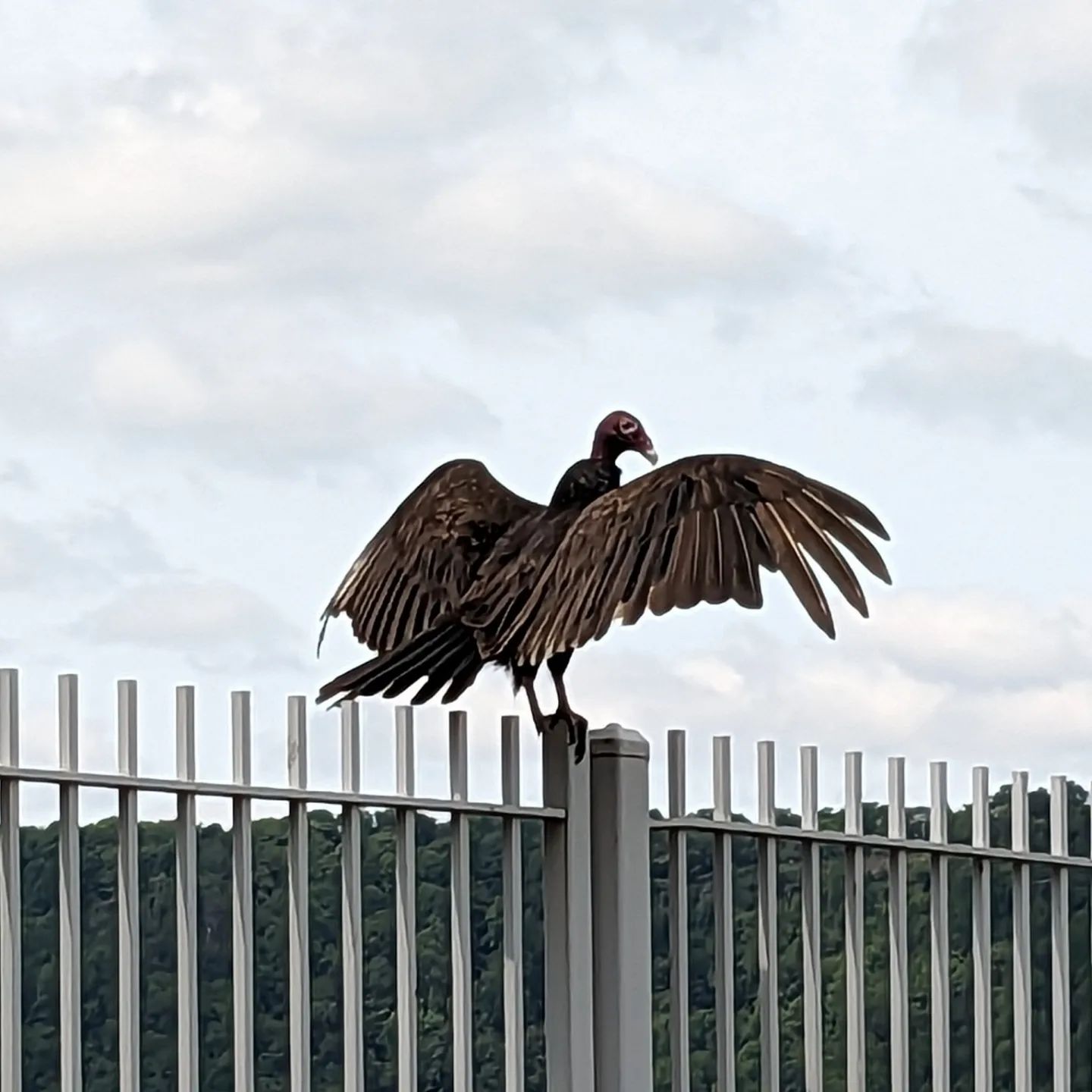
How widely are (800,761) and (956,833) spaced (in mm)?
800

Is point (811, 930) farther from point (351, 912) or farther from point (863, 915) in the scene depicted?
point (351, 912)

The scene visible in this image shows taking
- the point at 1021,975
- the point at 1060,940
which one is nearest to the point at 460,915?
the point at 1021,975

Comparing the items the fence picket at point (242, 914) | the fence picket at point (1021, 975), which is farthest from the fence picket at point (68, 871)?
the fence picket at point (1021, 975)

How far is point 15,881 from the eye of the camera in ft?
12.8

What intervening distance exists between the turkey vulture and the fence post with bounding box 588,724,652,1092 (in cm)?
8

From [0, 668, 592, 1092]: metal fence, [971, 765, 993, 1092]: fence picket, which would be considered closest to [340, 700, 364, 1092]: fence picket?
[0, 668, 592, 1092]: metal fence

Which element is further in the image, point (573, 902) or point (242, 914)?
point (573, 902)

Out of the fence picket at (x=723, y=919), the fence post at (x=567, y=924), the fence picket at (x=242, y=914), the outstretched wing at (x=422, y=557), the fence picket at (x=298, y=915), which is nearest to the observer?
the fence picket at (x=242, y=914)

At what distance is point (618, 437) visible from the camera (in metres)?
5.89

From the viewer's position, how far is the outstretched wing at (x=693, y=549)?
4973mm

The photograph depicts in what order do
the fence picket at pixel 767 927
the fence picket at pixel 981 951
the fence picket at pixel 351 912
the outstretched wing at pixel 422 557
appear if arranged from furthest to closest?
the fence picket at pixel 981 951
the outstretched wing at pixel 422 557
the fence picket at pixel 767 927
the fence picket at pixel 351 912

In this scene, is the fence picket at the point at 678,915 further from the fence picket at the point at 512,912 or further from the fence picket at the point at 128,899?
the fence picket at the point at 128,899

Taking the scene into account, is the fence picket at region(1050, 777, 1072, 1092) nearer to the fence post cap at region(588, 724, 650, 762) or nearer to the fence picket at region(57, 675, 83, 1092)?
the fence post cap at region(588, 724, 650, 762)

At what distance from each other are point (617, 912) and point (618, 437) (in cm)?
134
